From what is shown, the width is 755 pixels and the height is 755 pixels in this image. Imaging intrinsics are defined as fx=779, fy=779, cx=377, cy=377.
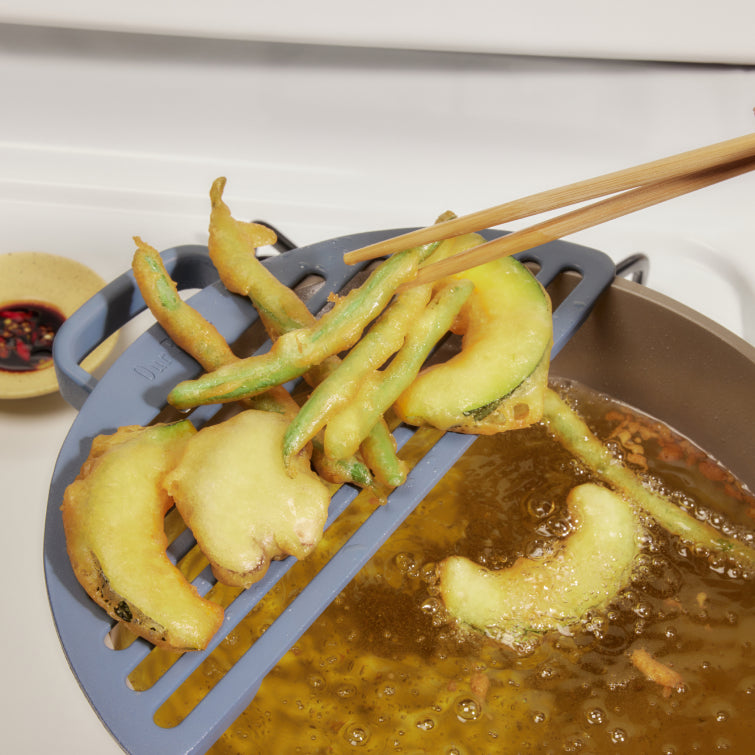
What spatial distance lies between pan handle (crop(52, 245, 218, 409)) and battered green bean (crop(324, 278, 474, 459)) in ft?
0.83

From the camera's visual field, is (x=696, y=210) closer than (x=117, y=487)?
No

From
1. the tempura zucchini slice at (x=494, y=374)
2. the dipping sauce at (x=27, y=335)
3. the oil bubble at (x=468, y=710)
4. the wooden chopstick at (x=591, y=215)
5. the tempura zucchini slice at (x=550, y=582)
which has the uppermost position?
the wooden chopstick at (x=591, y=215)

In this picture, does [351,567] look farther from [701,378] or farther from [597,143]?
[597,143]

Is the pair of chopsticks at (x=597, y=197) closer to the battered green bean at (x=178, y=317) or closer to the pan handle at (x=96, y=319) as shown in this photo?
the battered green bean at (x=178, y=317)

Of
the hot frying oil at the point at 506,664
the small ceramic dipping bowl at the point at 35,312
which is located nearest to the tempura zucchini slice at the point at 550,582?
the hot frying oil at the point at 506,664

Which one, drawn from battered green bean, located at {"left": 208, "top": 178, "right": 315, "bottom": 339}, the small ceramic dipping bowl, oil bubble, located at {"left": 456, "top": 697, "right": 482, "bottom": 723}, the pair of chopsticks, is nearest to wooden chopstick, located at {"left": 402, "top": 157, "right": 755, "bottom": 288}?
the pair of chopsticks

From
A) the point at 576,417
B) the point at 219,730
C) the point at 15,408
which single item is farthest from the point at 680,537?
the point at 15,408

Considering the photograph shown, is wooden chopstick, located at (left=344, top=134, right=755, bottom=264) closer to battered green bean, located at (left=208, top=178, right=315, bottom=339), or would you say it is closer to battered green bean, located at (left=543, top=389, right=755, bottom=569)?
battered green bean, located at (left=208, top=178, right=315, bottom=339)

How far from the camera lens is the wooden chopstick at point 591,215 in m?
0.47

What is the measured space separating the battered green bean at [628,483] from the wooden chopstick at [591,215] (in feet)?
0.73

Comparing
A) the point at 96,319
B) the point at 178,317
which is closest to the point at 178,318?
the point at 178,317

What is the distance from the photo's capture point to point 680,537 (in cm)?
70

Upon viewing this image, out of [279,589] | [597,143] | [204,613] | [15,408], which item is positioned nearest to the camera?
[204,613]

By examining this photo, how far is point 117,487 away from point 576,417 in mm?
436
